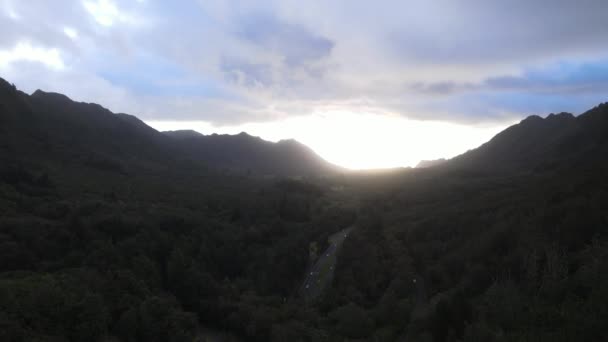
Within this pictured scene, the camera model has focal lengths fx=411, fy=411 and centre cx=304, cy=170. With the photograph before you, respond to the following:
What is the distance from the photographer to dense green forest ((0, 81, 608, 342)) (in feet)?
41.9

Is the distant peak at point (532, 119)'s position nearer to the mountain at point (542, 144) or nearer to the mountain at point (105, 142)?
the mountain at point (542, 144)

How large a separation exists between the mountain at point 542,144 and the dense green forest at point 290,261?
1972 mm

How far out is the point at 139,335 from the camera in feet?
61.0

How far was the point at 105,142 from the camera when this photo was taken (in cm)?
8762

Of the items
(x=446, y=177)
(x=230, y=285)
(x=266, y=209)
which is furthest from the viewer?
(x=446, y=177)

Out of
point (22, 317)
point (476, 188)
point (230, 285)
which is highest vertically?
point (476, 188)

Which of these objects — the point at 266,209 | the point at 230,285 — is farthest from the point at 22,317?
the point at 266,209

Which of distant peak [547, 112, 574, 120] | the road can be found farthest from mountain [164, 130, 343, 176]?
the road

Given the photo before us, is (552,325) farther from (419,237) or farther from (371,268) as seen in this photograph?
(419,237)

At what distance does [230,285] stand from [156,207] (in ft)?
56.6

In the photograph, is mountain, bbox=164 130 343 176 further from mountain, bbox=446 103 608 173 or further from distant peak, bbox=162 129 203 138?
mountain, bbox=446 103 608 173

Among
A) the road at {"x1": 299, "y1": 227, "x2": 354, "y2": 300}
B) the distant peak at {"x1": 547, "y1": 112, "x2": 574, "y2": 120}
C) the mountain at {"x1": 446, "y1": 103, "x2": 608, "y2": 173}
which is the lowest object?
the road at {"x1": 299, "y1": 227, "x2": 354, "y2": 300}

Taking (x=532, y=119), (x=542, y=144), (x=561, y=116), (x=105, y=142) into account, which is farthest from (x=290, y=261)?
(x=532, y=119)

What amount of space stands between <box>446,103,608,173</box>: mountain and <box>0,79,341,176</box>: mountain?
5918cm
